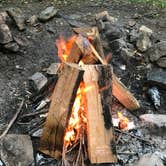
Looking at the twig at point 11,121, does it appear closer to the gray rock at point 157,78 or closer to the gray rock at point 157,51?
the gray rock at point 157,78

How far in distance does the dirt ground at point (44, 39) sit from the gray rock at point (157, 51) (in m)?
0.26

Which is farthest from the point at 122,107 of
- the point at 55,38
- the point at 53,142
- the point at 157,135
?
the point at 55,38

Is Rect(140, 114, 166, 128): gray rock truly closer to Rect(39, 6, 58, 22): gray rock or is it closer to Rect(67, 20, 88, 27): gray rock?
Rect(67, 20, 88, 27): gray rock

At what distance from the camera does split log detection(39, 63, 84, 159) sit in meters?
4.20

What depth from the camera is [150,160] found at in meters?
4.31

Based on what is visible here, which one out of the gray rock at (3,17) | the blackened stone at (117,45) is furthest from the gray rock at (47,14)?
the blackened stone at (117,45)

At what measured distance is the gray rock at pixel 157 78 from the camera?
5340 millimetres

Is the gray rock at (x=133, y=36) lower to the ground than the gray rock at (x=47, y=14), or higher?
lower

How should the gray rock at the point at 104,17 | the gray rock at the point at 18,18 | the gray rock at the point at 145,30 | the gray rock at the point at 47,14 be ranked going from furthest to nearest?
the gray rock at the point at 104,17 → the gray rock at the point at 47,14 → the gray rock at the point at 145,30 → the gray rock at the point at 18,18

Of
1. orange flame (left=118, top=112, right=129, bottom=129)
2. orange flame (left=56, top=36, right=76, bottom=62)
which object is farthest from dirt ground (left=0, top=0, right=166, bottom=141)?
orange flame (left=56, top=36, right=76, bottom=62)

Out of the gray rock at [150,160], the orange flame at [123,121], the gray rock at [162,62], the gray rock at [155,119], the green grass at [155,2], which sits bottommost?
the gray rock at [150,160]

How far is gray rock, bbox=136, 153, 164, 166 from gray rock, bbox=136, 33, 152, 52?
2010 millimetres

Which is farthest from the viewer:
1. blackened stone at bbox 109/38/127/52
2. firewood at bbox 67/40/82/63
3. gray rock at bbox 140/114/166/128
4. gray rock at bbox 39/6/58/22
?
gray rock at bbox 39/6/58/22

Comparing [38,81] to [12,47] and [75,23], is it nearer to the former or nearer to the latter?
[12,47]
